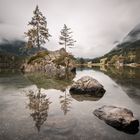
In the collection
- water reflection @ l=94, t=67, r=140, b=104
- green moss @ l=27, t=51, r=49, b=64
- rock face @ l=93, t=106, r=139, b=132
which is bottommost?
water reflection @ l=94, t=67, r=140, b=104

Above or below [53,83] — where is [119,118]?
above

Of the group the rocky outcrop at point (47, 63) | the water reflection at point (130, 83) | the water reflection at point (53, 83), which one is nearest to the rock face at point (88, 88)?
the water reflection at point (53, 83)

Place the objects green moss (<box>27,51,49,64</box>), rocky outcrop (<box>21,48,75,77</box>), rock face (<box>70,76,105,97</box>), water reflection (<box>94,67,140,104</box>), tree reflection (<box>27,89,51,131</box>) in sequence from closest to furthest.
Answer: tree reflection (<box>27,89,51,131</box>) < water reflection (<box>94,67,140,104</box>) < rock face (<box>70,76,105,97</box>) < rocky outcrop (<box>21,48,75,77</box>) < green moss (<box>27,51,49,64</box>)

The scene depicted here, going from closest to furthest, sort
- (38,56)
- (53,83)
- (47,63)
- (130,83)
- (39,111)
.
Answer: (39,111)
(53,83)
(130,83)
(47,63)
(38,56)

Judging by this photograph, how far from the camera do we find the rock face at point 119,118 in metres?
8.87

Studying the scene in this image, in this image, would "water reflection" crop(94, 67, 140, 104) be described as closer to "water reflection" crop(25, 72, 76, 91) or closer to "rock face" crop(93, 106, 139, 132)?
"rock face" crop(93, 106, 139, 132)

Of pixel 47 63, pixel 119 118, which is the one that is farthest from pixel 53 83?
pixel 47 63

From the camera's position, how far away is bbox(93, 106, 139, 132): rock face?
29.1 feet

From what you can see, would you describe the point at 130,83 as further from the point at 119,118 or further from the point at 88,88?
the point at 119,118

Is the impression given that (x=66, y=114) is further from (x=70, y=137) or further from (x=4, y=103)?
(x=4, y=103)

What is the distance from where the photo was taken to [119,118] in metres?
9.23

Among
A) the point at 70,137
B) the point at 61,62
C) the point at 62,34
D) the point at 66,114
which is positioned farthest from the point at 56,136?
the point at 62,34

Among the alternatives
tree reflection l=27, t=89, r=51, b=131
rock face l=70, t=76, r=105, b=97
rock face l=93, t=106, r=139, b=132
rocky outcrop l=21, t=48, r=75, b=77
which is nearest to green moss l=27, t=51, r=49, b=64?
rocky outcrop l=21, t=48, r=75, b=77

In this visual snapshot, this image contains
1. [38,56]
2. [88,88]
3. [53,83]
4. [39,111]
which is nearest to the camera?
[39,111]
